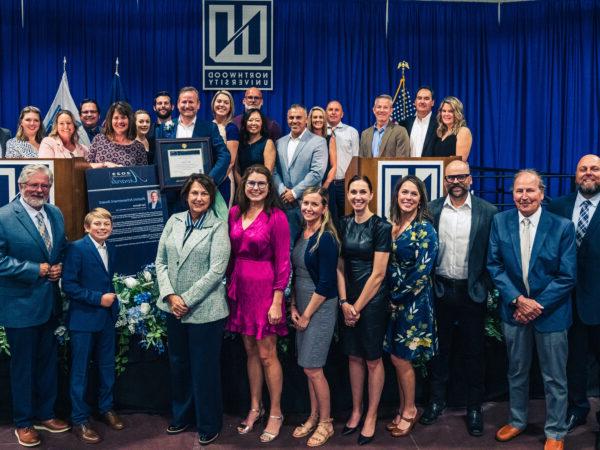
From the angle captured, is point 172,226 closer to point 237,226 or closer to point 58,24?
point 237,226

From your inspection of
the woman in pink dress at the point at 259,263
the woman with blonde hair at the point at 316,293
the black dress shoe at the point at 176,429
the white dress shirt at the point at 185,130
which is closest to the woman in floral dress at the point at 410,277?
the woman with blonde hair at the point at 316,293

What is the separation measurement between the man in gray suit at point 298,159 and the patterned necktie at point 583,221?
1858 mm

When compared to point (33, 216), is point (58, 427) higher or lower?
lower

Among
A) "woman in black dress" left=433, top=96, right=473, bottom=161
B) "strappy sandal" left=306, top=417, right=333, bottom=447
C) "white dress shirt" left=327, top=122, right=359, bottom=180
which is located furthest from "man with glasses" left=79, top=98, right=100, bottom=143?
"strappy sandal" left=306, top=417, right=333, bottom=447

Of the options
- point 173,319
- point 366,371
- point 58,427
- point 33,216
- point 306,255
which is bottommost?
point 58,427

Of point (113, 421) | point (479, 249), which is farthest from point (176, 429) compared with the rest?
point (479, 249)

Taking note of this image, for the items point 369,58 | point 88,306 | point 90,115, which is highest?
point 369,58

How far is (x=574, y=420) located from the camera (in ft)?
12.5

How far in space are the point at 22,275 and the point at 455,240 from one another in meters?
2.31

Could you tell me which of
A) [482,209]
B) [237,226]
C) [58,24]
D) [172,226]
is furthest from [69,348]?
[58,24]

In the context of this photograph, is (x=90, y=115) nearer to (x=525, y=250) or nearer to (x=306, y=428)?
(x=306, y=428)

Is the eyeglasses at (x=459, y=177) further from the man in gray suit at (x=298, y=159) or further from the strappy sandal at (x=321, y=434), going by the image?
the strappy sandal at (x=321, y=434)

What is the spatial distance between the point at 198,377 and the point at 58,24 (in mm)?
7677

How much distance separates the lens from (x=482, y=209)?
370 centimetres
